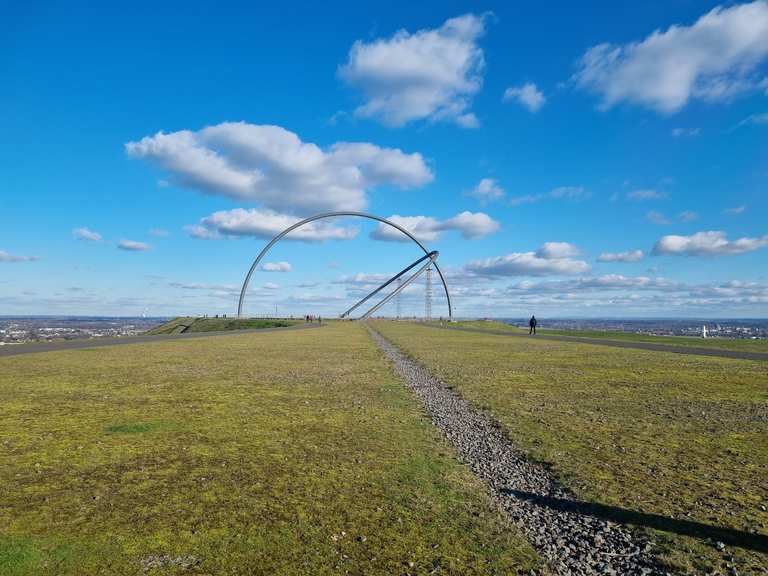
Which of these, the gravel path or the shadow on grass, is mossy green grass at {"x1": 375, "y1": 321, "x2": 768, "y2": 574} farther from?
the gravel path

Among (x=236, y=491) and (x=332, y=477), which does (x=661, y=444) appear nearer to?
(x=332, y=477)

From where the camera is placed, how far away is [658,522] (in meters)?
6.59

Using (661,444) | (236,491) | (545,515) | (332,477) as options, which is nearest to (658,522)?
(545,515)

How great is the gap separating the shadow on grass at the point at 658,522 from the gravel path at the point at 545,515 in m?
0.05

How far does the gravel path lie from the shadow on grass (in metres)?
0.05

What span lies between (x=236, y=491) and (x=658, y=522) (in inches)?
236

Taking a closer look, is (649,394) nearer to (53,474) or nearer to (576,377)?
(576,377)

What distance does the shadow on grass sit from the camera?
607 centimetres

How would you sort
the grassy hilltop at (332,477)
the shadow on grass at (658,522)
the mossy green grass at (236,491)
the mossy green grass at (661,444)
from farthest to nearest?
the mossy green grass at (661,444), the shadow on grass at (658,522), the grassy hilltop at (332,477), the mossy green grass at (236,491)

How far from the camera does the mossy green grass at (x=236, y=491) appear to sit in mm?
5535

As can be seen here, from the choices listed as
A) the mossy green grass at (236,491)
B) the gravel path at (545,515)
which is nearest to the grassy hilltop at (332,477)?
the mossy green grass at (236,491)

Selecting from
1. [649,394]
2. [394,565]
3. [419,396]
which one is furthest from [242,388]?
[649,394]

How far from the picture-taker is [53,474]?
8.04 metres

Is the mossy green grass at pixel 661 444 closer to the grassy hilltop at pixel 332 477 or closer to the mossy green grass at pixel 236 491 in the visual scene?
the grassy hilltop at pixel 332 477
